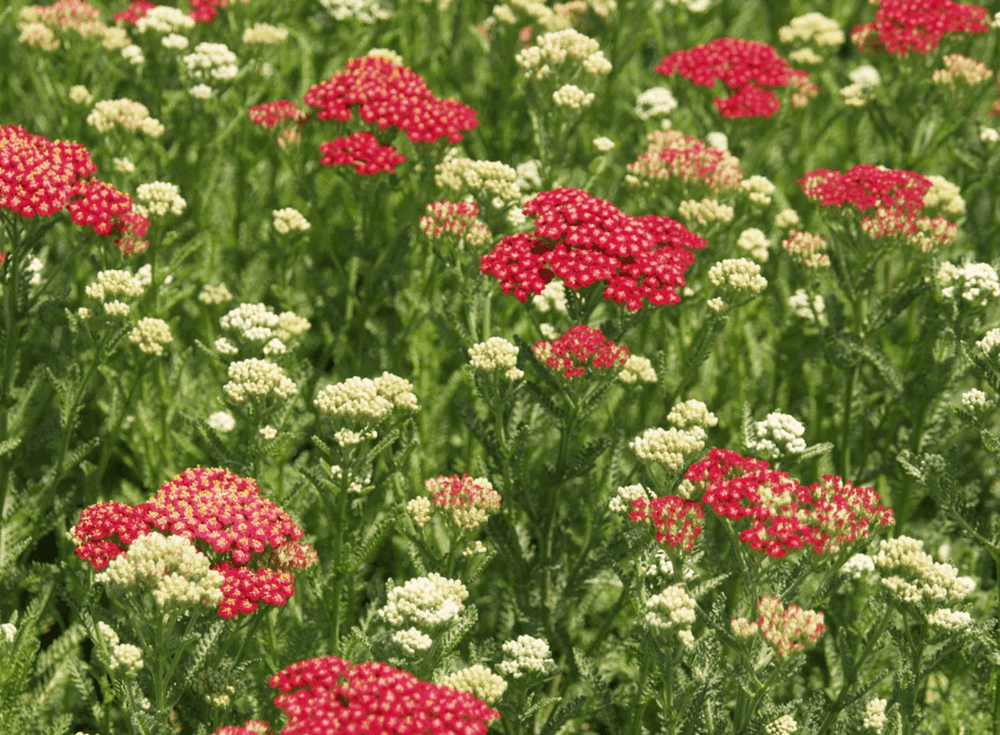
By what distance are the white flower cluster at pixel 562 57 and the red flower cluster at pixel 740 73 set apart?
113 cm

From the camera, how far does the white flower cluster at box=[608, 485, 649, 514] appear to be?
5.63 m

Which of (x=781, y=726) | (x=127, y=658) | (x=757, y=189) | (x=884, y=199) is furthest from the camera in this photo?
(x=757, y=189)

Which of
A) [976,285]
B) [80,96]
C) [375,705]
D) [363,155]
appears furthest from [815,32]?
[375,705]

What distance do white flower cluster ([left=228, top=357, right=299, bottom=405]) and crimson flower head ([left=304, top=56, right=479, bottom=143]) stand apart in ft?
6.77

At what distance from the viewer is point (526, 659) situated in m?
4.99

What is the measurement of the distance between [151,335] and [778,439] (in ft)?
10.3

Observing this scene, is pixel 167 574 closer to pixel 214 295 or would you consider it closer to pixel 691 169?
pixel 214 295

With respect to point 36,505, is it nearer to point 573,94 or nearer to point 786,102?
point 573,94

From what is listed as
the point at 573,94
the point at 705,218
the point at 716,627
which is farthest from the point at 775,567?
the point at 573,94

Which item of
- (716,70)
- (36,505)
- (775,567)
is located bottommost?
(36,505)

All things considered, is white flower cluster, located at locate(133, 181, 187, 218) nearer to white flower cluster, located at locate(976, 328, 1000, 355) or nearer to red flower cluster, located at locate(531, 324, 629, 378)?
red flower cluster, located at locate(531, 324, 629, 378)

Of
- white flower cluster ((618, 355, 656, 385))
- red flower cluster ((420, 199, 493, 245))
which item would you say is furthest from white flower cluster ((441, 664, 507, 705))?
red flower cluster ((420, 199, 493, 245))

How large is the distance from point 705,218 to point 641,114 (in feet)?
6.47

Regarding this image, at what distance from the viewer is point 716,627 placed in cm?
486
